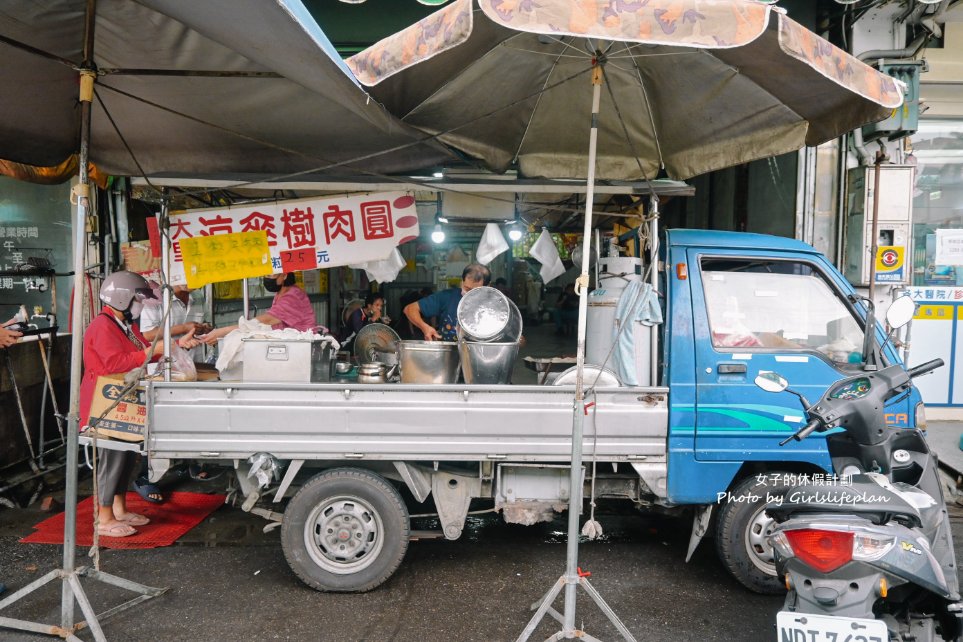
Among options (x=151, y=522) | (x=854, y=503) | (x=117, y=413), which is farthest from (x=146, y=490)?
(x=854, y=503)

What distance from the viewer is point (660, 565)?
4137mm

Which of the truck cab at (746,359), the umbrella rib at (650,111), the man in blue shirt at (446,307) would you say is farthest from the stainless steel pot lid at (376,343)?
the umbrella rib at (650,111)

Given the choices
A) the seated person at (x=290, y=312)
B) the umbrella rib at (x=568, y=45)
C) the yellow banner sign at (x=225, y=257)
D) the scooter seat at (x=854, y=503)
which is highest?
Result: the umbrella rib at (x=568, y=45)

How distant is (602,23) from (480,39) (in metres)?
1.11

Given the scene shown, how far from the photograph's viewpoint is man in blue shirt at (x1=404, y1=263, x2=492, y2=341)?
16.0 ft

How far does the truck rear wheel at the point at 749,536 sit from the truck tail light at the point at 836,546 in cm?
123

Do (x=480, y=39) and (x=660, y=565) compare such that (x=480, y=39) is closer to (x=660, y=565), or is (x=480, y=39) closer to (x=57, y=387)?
(x=660, y=565)

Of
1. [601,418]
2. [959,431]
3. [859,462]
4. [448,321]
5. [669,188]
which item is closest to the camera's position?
[859,462]

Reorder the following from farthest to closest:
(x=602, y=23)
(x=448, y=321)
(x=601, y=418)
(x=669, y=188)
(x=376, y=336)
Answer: (x=448, y=321) → (x=376, y=336) → (x=669, y=188) → (x=601, y=418) → (x=602, y=23)

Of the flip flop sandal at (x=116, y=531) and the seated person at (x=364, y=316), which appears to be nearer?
the flip flop sandal at (x=116, y=531)

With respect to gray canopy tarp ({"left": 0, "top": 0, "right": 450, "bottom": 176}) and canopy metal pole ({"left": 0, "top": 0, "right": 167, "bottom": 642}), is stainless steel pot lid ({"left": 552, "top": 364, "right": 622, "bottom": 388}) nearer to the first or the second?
gray canopy tarp ({"left": 0, "top": 0, "right": 450, "bottom": 176})

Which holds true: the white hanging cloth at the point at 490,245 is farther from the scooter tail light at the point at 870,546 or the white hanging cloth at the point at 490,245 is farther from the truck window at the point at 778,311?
the scooter tail light at the point at 870,546

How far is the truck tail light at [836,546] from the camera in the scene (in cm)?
232

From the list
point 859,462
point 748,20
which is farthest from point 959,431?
point 748,20
